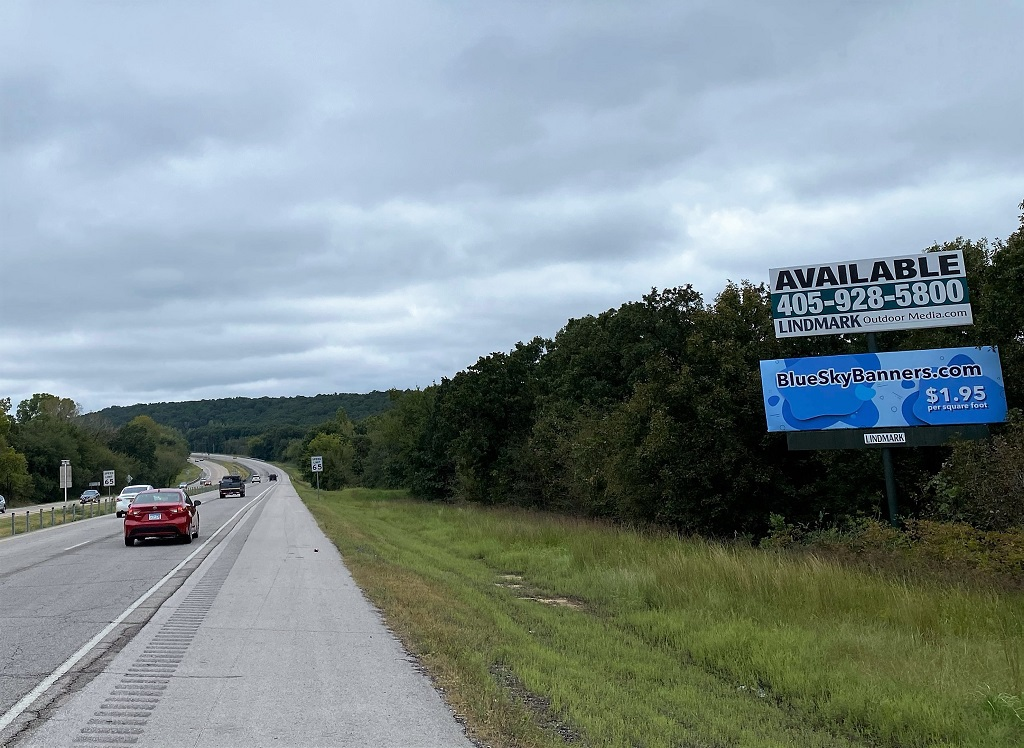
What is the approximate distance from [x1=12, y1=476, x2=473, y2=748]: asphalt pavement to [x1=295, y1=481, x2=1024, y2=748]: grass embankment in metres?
0.44

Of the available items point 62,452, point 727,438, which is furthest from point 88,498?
point 727,438

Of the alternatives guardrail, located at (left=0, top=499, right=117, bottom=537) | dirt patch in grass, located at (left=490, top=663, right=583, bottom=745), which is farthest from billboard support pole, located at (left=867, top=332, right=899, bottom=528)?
guardrail, located at (left=0, top=499, right=117, bottom=537)

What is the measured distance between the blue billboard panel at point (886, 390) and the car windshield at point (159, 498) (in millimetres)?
17095

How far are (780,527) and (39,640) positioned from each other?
629 inches

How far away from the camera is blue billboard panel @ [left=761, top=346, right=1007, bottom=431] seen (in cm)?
1873

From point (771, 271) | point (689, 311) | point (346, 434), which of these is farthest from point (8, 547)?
point (346, 434)

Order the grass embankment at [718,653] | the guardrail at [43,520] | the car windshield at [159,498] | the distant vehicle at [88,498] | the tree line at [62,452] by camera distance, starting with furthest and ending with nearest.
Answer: the tree line at [62,452]
the distant vehicle at [88,498]
the guardrail at [43,520]
the car windshield at [159,498]
the grass embankment at [718,653]

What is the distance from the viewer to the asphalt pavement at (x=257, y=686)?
5695mm

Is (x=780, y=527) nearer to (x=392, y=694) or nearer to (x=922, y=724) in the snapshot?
(x=922, y=724)

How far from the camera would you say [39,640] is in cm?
898

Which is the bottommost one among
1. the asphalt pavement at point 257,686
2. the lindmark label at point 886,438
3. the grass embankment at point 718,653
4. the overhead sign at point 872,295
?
the grass embankment at point 718,653

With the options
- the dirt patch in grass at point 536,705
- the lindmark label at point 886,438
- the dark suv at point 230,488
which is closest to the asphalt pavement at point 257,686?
the dirt patch in grass at point 536,705

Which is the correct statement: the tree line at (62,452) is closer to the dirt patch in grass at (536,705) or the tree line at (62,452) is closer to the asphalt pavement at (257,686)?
the asphalt pavement at (257,686)

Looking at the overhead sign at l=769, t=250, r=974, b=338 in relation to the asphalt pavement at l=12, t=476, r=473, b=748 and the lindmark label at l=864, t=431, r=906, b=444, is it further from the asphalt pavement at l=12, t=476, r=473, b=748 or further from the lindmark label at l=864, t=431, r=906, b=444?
the asphalt pavement at l=12, t=476, r=473, b=748
